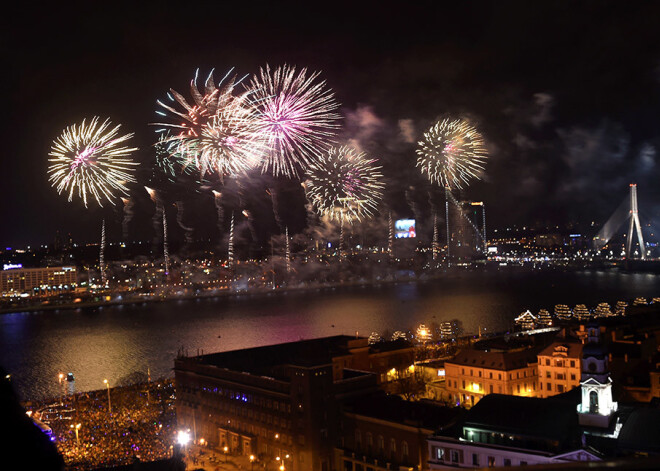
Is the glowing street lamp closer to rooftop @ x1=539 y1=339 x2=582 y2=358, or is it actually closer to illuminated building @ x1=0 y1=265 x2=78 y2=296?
rooftop @ x1=539 y1=339 x2=582 y2=358

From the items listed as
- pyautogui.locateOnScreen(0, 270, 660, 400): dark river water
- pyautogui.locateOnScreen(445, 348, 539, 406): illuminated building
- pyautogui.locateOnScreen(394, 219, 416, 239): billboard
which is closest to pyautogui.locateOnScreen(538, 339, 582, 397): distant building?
pyautogui.locateOnScreen(445, 348, 539, 406): illuminated building

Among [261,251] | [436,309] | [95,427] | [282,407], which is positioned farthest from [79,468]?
[261,251]

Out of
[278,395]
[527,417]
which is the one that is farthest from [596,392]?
[278,395]

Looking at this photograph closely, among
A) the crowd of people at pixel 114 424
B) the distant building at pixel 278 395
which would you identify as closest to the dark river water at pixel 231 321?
the crowd of people at pixel 114 424

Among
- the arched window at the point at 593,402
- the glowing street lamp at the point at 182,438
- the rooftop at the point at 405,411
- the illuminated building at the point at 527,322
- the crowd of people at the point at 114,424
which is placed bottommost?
the glowing street lamp at the point at 182,438

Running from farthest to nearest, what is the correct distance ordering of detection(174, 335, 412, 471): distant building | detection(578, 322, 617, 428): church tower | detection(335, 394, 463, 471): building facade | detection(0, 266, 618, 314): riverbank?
detection(0, 266, 618, 314): riverbank
detection(174, 335, 412, 471): distant building
detection(335, 394, 463, 471): building facade
detection(578, 322, 617, 428): church tower

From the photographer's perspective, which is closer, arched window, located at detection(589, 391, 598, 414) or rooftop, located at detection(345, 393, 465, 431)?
arched window, located at detection(589, 391, 598, 414)

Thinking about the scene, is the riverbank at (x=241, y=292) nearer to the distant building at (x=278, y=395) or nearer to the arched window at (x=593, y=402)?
the distant building at (x=278, y=395)
